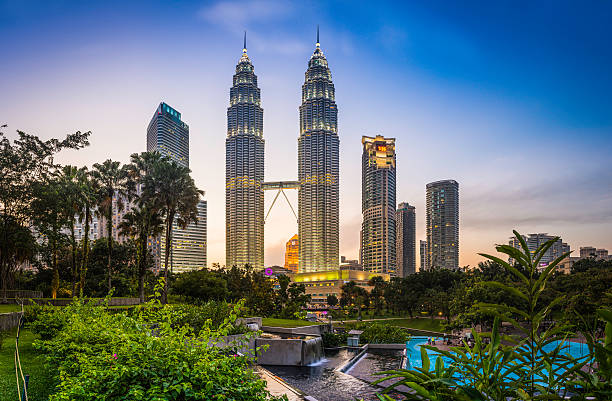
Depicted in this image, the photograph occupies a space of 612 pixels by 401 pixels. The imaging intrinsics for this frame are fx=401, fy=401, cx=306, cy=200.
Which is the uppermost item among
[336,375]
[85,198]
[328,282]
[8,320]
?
[85,198]

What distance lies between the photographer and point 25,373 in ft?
28.0

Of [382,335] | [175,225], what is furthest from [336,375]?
[175,225]

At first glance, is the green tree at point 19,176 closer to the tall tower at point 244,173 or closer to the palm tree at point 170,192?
the palm tree at point 170,192

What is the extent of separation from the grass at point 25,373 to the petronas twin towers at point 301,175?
14448 centimetres

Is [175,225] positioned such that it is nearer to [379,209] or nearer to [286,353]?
[379,209]

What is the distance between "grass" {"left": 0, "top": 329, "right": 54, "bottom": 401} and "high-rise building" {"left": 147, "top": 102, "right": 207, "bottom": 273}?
428 feet

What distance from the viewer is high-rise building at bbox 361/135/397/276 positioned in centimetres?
16775

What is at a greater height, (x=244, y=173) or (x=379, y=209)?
(x=244, y=173)

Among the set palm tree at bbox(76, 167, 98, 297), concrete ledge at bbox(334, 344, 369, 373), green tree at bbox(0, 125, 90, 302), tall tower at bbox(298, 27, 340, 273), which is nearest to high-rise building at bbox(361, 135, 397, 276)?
tall tower at bbox(298, 27, 340, 273)

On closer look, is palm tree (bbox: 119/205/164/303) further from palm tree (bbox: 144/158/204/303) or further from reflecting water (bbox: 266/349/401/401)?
reflecting water (bbox: 266/349/401/401)

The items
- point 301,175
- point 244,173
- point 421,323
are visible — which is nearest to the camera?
point 421,323

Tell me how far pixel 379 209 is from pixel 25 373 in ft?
543

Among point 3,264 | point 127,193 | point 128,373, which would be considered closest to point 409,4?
point 128,373

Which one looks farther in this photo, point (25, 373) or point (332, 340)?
point (332, 340)
